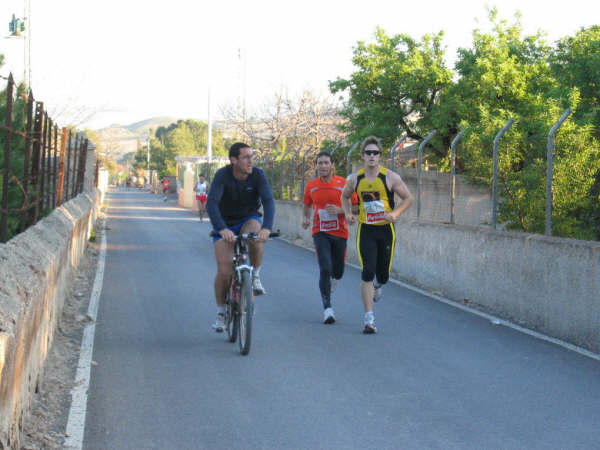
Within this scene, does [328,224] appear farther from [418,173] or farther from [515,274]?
[418,173]

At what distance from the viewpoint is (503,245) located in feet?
32.9

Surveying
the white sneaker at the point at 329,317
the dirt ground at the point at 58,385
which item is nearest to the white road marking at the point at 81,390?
the dirt ground at the point at 58,385

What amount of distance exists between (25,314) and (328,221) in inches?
199

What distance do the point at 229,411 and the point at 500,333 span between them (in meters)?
4.05

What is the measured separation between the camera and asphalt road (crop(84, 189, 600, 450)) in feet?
16.8

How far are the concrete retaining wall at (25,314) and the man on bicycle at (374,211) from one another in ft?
10.2

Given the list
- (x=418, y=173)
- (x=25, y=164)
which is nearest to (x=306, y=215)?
(x=25, y=164)

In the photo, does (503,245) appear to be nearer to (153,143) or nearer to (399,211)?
(399,211)

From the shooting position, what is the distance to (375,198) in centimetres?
859

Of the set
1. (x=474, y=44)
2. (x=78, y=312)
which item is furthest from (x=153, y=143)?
(x=78, y=312)

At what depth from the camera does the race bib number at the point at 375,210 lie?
859cm

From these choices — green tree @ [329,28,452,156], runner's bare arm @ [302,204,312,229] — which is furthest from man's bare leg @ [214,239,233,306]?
green tree @ [329,28,452,156]

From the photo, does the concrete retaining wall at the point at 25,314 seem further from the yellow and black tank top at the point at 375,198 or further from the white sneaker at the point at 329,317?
the yellow and black tank top at the point at 375,198

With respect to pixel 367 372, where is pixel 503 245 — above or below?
above
